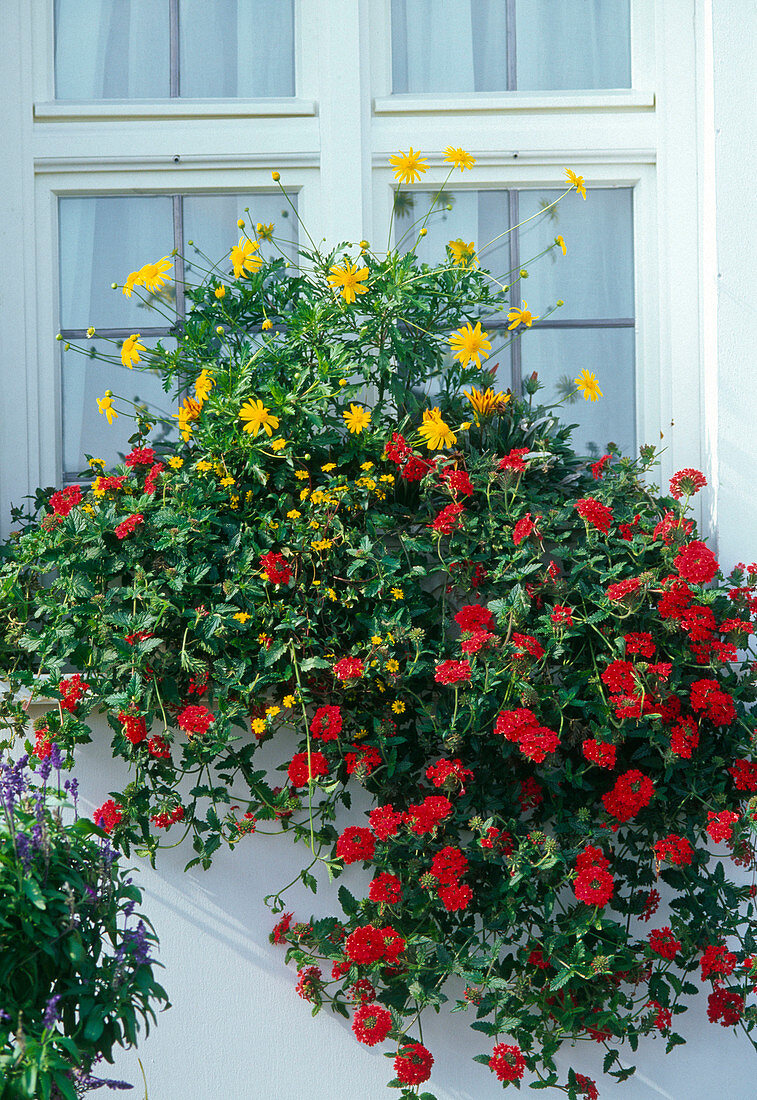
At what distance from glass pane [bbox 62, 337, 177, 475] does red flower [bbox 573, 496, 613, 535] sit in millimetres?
1121

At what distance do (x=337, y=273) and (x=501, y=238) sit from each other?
64cm

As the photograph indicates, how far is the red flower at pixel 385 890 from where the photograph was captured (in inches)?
78.7

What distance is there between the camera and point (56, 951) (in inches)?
62.7

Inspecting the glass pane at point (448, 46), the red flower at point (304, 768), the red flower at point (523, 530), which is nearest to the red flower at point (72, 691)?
the red flower at point (304, 768)

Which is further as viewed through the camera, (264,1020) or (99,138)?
(99,138)

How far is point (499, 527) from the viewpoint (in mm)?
2113

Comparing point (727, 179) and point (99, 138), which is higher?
point (99, 138)

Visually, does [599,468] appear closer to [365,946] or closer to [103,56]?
[365,946]

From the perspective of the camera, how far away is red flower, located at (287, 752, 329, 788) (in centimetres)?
200

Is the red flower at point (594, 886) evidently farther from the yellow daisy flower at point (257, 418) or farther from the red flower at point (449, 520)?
the yellow daisy flower at point (257, 418)

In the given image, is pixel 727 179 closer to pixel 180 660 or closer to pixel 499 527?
pixel 499 527

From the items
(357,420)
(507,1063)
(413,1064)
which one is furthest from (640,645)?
(413,1064)

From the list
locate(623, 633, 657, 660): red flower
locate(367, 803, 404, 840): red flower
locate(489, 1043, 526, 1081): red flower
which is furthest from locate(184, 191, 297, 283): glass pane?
locate(489, 1043, 526, 1081): red flower

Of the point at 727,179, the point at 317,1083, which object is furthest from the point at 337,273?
the point at 317,1083
